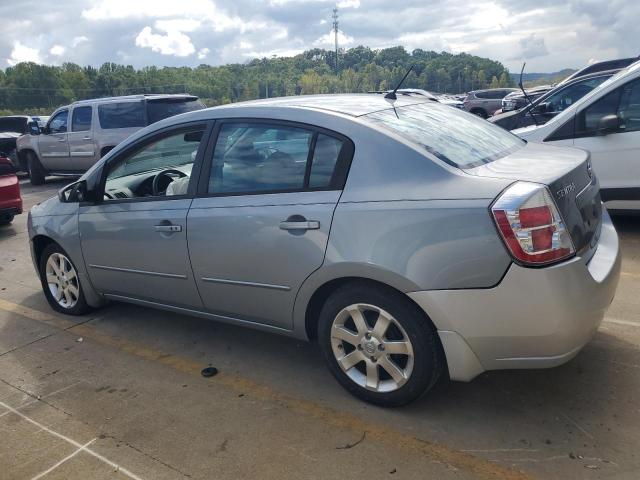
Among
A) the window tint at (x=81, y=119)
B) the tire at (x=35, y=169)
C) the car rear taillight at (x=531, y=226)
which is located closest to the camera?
the car rear taillight at (x=531, y=226)

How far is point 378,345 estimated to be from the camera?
2889 mm

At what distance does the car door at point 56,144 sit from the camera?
12820mm

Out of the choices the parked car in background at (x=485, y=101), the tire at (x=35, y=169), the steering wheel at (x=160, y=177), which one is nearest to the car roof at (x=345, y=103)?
the steering wheel at (x=160, y=177)

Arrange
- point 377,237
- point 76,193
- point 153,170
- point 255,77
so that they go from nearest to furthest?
point 377,237 < point 76,193 < point 153,170 < point 255,77

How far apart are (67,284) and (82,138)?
28.0 feet

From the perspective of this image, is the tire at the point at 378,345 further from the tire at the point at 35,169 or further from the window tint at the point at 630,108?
the tire at the point at 35,169

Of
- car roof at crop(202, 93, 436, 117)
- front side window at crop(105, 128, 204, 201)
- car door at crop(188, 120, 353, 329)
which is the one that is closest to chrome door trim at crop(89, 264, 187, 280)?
car door at crop(188, 120, 353, 329)

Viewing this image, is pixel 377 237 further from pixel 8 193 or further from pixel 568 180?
pixel 8 193

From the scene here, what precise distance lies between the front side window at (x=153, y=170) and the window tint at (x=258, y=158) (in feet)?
1.34

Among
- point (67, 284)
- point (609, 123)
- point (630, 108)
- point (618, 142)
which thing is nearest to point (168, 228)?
point (67, 284)

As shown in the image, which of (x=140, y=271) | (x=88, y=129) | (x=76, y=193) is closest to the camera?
(x=140, y=271)

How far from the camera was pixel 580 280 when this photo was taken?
2.57 m

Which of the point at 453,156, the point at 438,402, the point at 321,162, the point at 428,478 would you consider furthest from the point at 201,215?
the point at 428,478

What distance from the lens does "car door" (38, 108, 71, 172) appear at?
12.8 meters
